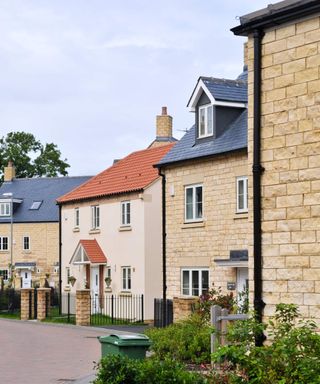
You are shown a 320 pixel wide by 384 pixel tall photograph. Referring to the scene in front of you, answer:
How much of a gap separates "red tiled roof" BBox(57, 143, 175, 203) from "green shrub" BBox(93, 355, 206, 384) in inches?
954

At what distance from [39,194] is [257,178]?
175 feet

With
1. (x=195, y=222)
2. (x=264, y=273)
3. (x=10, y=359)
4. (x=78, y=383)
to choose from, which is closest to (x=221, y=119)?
(x=195, y=222)

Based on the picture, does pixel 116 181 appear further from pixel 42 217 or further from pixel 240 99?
pixel 42 217

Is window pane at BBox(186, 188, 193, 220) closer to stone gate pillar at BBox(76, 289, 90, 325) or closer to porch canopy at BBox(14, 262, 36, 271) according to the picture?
stone gate pillar at BBox(76, 289, 90, 325)

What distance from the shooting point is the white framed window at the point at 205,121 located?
30.0 m

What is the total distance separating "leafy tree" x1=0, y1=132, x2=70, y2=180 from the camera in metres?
85.3

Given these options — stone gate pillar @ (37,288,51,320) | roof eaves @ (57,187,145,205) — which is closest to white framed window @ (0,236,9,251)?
roof eaves @ (57,187,145,205)

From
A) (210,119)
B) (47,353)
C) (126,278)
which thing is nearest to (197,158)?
(210,119)

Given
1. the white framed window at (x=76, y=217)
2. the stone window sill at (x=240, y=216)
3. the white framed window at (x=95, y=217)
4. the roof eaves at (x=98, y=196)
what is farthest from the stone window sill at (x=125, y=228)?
the stone window sill at (x=240, y=216)

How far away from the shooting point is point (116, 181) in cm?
3912

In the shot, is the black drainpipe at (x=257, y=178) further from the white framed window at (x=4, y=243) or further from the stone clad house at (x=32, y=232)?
the white framed window at (x=4, y=243)

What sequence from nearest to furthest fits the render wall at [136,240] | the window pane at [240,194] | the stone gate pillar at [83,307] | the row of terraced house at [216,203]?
1. the row of terraced house at [216,203]
2. the window pane at [240,194]
3. the stone gate pillar at [83,307]
4. the render wall at [136,240]

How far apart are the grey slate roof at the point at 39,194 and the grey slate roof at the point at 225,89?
32377 mm

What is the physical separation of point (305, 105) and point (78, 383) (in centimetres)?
681
